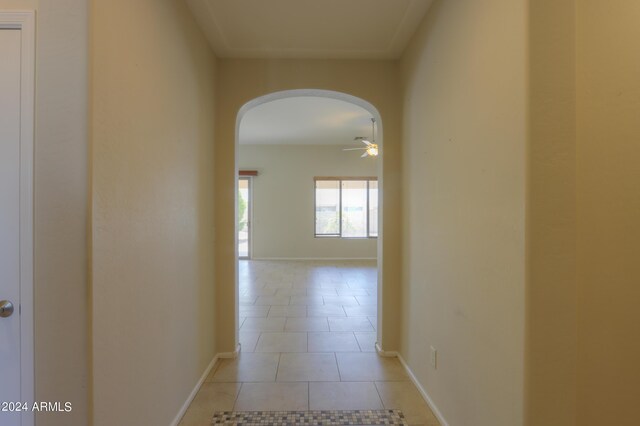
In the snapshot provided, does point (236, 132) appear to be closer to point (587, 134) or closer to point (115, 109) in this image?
point (115, 109)

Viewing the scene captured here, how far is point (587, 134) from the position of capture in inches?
52.2

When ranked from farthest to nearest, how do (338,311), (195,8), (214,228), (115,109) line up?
(338,311), (214,228), (195,8), (115,109)

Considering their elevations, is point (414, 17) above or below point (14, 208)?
above

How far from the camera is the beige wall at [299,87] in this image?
2871 mm

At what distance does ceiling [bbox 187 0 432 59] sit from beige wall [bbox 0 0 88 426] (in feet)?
3.86

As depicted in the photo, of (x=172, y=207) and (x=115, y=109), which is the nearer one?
(x=115, y=109)

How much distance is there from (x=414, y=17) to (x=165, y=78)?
1787 millimetres

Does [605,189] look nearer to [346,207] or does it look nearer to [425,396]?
[425,396]

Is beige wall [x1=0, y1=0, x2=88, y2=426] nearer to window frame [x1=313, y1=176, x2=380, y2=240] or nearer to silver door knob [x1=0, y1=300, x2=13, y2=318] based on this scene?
silver door knob [x1=0, y1=300, x2=13, y2=318]

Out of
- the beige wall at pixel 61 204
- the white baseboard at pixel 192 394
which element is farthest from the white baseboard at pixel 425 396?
the beige wall at pixel 61 204

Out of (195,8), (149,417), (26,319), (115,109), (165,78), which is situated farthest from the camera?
(195,8)

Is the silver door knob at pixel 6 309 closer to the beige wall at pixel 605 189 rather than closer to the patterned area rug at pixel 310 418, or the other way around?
the patterned area rug at pixel 310 418

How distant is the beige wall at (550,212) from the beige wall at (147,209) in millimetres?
1714

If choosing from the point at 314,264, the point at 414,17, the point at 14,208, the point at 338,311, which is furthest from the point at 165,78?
the point at 314,264
